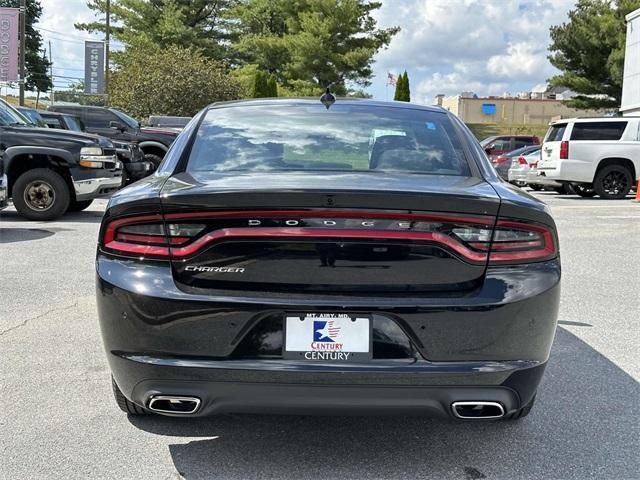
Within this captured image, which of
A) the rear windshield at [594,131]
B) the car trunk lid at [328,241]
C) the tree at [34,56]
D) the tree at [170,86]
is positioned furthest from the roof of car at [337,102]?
the tree at [34,56]

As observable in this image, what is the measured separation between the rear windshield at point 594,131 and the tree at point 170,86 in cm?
2272

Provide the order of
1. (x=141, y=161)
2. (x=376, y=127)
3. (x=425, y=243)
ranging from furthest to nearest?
1. (x=141, y=161)
2. (x=376, y=127)
3. (x=425, y=243)

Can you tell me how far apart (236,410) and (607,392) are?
7.37 ft

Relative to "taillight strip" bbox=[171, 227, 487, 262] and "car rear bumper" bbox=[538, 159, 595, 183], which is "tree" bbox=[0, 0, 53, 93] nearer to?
"car rear bumper" bbox=[538, 159, 595, 183]

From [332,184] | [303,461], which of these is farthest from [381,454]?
[332,184]

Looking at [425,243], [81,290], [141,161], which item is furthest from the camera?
[141,161]

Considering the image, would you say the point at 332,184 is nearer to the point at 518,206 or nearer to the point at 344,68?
the point at 518,206

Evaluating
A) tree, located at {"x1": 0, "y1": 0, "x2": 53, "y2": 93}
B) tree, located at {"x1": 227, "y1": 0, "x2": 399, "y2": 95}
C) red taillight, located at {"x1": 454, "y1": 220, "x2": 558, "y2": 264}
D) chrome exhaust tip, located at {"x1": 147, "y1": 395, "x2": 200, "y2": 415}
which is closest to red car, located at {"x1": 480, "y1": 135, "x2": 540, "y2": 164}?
tree, located at {"x1": 227, "y1": 0, "x2": 399, "y2": 95}

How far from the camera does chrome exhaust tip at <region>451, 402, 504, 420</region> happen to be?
2.67m

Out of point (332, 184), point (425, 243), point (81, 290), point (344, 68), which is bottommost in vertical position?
point (81, 290)

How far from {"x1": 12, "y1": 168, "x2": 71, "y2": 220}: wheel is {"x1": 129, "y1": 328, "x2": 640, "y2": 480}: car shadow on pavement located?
776 cm

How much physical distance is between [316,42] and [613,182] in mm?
→ 26368

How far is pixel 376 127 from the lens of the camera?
12.1 feet

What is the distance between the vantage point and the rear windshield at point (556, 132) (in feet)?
54.3
